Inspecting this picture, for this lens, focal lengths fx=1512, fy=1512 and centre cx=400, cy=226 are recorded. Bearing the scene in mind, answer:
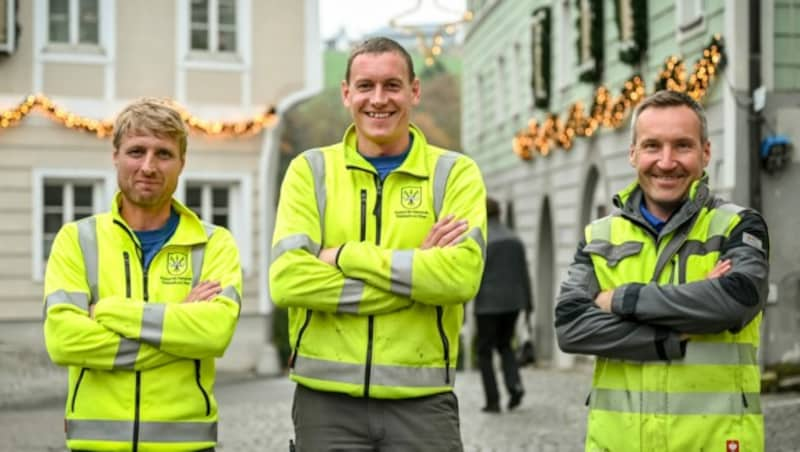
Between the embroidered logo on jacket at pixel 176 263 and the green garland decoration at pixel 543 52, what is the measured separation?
2171 centimetres

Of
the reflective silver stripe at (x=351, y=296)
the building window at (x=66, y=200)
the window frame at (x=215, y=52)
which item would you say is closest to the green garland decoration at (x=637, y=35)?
the window frame at (x=215, y=52)

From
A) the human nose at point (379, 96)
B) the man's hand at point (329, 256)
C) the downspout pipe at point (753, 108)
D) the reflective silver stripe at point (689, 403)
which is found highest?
the downspout pipe at point (753, 108)

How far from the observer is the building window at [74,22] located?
21328 millimetres

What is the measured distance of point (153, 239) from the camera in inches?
205

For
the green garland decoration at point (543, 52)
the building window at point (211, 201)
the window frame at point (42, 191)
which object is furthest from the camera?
the green garland decoration at point (543, 52)

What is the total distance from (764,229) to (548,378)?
15274mm

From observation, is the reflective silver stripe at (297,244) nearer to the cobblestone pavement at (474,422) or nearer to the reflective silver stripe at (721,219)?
the reflective silver stripe at (721,219)

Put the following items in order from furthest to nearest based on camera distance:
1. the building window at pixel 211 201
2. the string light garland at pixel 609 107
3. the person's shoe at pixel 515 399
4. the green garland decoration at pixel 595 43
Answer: the green garland decoration at pixel 595 43 → the building window at pixel 211 201 → the string light garland at pixel 609 107 → the person's shoe at pixel 515 399

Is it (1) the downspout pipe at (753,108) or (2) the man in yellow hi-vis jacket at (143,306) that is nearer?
(2) the man in yellow hi-vis jacket at (143,306)

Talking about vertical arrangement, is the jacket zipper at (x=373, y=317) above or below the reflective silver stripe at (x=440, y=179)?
below

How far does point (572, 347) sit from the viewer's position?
16.4 feet

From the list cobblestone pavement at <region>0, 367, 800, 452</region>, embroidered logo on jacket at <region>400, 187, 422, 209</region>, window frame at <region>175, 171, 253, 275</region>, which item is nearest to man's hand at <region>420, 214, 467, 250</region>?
embroidered logo on jacket at <region>400, 187, 422, 209</region>

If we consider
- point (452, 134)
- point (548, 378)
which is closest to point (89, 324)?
point (548, 378)

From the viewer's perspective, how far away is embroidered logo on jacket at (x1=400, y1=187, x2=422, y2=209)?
204 inches
